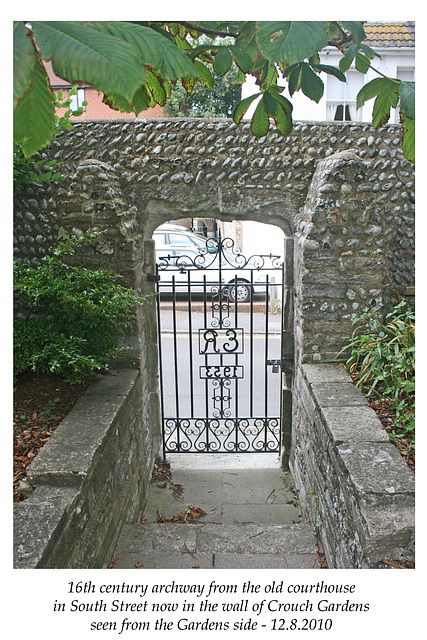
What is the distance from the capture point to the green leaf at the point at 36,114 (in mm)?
817

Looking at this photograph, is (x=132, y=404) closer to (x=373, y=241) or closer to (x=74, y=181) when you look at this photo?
(x=74, y=181)

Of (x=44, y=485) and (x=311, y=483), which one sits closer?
(x=44, y=485)

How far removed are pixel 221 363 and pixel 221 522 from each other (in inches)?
56.6

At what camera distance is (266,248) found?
34.7ft

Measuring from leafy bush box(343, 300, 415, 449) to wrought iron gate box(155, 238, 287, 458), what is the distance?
80 centimetres

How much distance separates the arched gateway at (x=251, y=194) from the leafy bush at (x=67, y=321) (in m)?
0.43

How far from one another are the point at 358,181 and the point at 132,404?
2546 mm

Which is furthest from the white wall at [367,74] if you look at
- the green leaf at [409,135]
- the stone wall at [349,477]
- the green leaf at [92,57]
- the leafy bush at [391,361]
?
the green leaf at [92,57]

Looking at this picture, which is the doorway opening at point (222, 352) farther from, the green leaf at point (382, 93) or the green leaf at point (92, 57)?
the green leaf at point (92, 57)

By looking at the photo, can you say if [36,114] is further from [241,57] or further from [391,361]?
[391,361]

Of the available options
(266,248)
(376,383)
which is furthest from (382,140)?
(266,248)

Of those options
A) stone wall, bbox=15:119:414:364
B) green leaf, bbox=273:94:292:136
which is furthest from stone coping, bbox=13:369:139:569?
green leaf, bbox=273:94:292:136

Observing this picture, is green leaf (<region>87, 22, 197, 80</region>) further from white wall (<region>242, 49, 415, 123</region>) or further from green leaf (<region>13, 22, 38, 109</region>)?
white wall (<region>242, 49, 415, 123</region>)

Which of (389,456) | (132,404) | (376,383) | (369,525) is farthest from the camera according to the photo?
(132,404)
